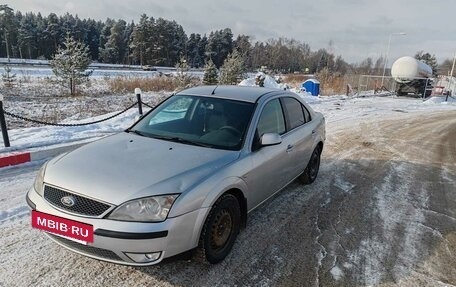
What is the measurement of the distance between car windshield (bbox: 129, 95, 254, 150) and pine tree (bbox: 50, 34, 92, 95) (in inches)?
642

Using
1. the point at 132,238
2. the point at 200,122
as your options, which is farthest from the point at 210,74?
the point at 132,238

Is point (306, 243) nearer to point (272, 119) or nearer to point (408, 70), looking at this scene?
point (272, 119)

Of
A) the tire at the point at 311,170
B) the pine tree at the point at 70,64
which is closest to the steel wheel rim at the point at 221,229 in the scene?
the tire at the point at 311,170

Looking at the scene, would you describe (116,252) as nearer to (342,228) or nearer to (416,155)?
(342,228)

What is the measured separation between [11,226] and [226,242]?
2405mm

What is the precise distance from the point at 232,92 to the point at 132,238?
2.46 meters

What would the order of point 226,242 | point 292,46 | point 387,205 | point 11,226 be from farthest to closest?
point 292,46
point 387,205
point 11,226
point 226,242

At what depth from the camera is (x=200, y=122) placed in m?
4.09

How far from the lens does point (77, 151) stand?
357cm

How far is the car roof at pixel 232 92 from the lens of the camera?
4332 mm

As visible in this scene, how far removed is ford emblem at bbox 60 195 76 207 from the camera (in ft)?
9.12

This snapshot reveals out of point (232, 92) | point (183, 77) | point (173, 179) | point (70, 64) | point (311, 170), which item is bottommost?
point (311, 170)

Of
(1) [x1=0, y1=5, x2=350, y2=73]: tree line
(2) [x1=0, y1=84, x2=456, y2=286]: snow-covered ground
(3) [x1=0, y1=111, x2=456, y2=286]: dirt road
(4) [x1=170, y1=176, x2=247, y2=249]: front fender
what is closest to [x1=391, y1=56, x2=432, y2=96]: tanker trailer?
(2) [x1=0, y1=84, x2=456, y2=286]: snow-covered ground

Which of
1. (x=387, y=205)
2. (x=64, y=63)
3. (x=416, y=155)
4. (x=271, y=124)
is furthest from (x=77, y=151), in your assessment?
(x=64, y=63)
